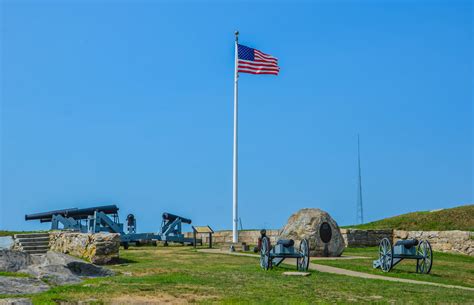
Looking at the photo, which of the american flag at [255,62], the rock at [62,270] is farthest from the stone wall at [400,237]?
the rock at [62,270]

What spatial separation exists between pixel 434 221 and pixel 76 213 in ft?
61.5

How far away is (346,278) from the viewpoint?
15008mm

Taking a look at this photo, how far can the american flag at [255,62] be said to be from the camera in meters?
30.2

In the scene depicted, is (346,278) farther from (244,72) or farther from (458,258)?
(244,72)

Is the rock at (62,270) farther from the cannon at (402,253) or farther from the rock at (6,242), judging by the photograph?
the rock at (6,242)

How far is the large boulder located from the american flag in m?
9.22

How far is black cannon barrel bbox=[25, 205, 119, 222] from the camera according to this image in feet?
101

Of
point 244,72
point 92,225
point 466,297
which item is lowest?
point 466,297

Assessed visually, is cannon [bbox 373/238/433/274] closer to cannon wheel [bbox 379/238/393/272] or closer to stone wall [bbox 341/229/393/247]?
cannon wheel [bbox 379/238/393/272]

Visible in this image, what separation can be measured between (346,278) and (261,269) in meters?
2.74

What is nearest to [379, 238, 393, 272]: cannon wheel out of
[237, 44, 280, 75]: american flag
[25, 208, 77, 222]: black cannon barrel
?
[237, 44, 280, 75]: american flag

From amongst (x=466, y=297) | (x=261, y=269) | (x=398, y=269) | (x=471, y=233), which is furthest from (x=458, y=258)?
(x=466, y=297)

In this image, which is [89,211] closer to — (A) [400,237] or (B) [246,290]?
(A) [400,237]

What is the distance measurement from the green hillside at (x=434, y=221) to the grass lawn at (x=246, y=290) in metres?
18.5
